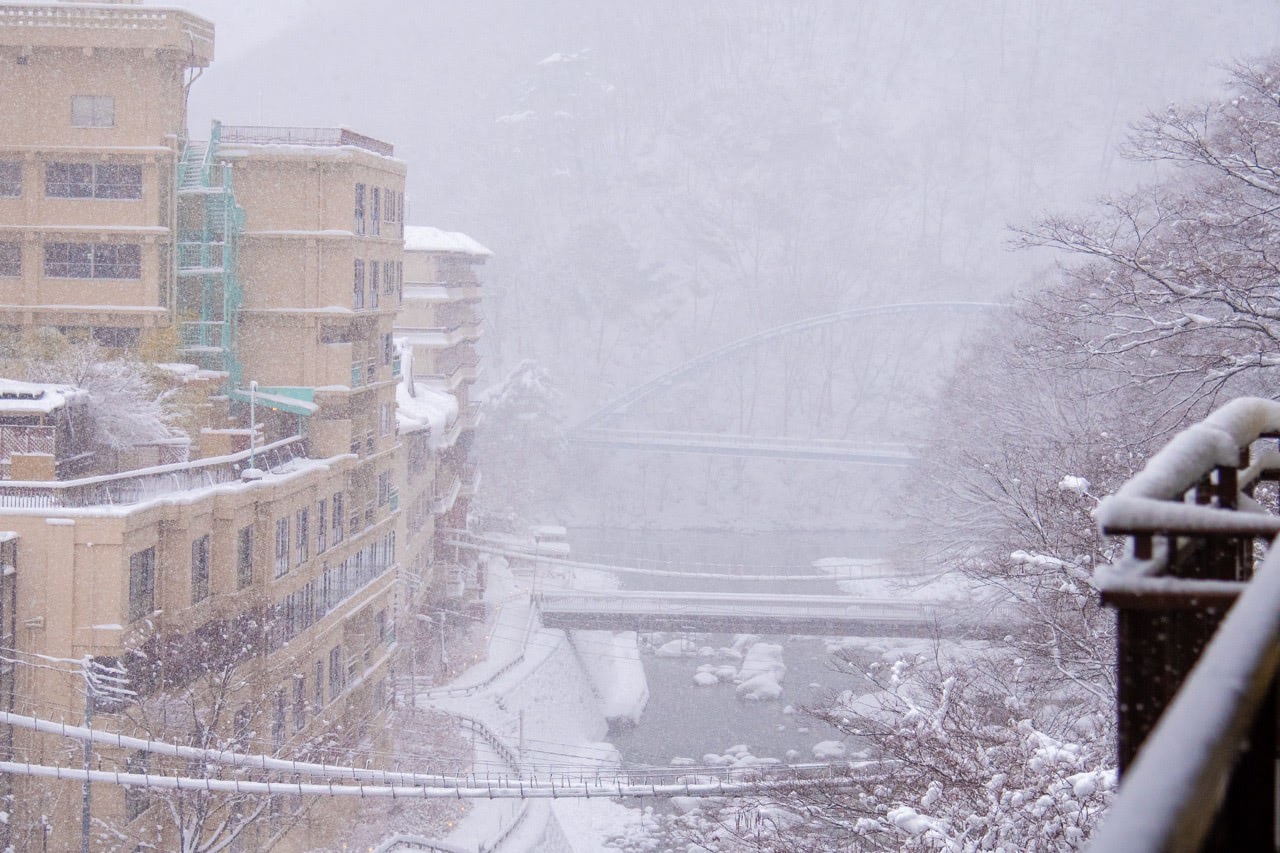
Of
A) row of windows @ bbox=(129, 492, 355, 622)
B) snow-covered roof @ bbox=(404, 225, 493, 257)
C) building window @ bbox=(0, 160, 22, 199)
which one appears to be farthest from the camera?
snow-covered roof @ bbox=(404, 225, 493, 257)

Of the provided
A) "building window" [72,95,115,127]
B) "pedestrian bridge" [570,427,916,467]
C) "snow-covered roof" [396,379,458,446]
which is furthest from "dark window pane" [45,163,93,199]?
"pedestrian bridge" [570,427,916,467]

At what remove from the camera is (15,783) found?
1681 cm

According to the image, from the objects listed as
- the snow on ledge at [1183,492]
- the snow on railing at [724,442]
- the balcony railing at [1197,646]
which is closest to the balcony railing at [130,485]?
the balcony railing at [1197,646]

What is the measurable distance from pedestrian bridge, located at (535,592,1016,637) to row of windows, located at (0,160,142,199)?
2045cm

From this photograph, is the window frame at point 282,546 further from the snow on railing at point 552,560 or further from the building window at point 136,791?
the snow on railing at point 552,560

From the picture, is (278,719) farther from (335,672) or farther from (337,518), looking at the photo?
(337,518)

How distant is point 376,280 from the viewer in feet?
86.8

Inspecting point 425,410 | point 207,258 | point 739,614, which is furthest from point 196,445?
point 739,614

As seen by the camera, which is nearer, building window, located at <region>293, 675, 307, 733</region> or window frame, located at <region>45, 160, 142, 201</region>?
building window, located at <region>293, 675, 307, 733</region>

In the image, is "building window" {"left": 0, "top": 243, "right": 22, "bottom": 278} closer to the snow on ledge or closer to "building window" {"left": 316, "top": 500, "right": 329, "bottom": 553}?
"building window" {"left": 316, "top": 500, "right": 329, "bottom": 553}

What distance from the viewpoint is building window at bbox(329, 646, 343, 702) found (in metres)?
24.2

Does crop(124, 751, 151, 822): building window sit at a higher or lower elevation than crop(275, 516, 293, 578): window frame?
lower

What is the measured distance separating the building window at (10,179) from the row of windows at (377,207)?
5.95m

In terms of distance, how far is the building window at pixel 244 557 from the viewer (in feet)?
66.5
